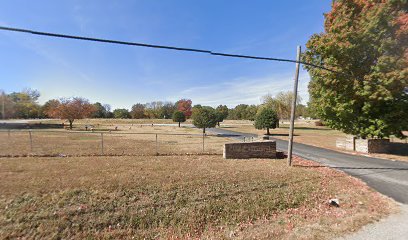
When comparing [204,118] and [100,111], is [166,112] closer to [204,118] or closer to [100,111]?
[100,111]

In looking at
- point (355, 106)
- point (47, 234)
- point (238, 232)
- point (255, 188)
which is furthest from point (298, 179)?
point (355, 106)

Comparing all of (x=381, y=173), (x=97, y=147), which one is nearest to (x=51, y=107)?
(x=97, y=147)

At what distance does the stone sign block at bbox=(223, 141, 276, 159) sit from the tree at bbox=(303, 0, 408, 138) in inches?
221

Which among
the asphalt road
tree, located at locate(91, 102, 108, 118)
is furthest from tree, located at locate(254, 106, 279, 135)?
tree, located at locate(91, 102, 108, 118)

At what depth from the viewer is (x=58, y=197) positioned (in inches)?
236

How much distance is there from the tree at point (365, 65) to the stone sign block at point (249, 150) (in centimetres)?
562

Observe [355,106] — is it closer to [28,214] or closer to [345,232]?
[345,232]

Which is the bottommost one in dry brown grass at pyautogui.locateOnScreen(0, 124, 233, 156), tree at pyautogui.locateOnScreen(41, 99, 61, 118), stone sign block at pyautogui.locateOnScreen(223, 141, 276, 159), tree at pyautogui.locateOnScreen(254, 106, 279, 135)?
dry brown grass at pyautogui.locateOnScreen(0, 124, 233, 156)

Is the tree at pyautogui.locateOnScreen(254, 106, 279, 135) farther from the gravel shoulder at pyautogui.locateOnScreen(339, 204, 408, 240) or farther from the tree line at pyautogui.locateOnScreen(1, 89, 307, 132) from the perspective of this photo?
the gravel shoulder at pyautogui.locateOnScreen(339, 204, 408, 240)

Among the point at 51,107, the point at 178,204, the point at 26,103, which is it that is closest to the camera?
the point at 178,204

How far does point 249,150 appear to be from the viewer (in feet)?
43.0

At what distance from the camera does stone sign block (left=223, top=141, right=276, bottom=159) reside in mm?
12805

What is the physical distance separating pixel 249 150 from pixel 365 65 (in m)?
9.91

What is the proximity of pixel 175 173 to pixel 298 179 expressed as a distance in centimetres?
474
